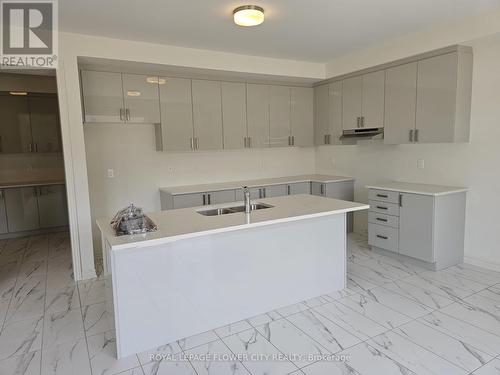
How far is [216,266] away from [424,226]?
2369 millimetres

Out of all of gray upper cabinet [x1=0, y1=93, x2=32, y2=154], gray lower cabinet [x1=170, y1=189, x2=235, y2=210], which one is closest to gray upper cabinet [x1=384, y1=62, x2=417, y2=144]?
gray lower cabinet [x1=170, y1=189, x2=235, y2=210]

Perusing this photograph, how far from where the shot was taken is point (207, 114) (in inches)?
180

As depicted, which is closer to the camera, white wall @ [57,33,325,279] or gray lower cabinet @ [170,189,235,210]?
white wall @ [57,33,325,279]

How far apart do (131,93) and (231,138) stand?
142cm

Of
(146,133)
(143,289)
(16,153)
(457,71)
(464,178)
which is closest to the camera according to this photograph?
(143,289)

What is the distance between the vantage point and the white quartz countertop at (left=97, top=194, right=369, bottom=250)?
2.19m

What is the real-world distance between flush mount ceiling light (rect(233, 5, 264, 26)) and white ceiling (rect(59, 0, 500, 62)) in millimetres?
51

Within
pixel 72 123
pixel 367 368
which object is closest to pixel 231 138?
pixel 72 123

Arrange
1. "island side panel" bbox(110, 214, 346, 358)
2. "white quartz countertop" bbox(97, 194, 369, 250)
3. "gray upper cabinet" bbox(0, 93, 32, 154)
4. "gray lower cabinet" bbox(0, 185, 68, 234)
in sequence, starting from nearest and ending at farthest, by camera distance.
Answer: "white quartz countertop" bbox(97, 194, 369, 250) < "island side panel" bbox(110, 214, 346, 358) < "gray lower cabinet" bbox(0, 185, 68, 234) < "gray upper cabinet" bbox(0, 93, 32, 154)

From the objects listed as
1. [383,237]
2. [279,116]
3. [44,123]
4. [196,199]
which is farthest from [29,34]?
[383,237]

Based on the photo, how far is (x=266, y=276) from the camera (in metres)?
2.82

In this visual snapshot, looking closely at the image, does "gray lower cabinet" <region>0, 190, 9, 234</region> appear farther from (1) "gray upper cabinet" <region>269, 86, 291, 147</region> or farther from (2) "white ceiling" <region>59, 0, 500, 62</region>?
(1) "gray upper cabinet" <region>269, 86, 291, 147</region>

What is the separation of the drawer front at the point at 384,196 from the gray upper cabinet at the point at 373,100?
855mm

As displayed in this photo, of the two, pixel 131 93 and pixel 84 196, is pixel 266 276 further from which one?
pixel 131 93
